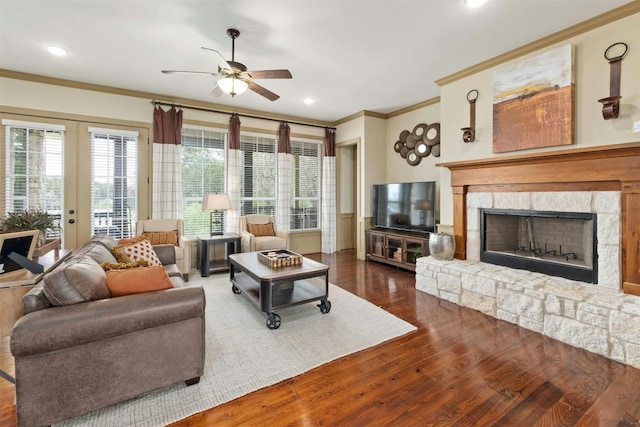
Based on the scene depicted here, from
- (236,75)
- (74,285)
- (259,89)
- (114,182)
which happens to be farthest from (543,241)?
(114,182)

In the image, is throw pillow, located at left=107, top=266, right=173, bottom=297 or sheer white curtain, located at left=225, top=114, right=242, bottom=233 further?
sheer white curtain, located at left=225, top=114, right=242, bottom=233

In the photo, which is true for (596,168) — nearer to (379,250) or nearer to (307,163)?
(379,250)

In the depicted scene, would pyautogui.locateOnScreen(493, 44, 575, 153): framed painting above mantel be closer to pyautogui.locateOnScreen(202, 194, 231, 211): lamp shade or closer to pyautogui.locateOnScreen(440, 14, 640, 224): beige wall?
pyautogui.locateOnScreen(440, 14, 640, 224): beige wall

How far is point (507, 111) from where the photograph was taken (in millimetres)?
3436

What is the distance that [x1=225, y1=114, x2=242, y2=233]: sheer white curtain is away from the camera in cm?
539

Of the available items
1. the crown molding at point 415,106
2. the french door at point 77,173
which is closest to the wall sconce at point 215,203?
the french door at point 77,173

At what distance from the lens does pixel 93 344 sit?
164 centimetres

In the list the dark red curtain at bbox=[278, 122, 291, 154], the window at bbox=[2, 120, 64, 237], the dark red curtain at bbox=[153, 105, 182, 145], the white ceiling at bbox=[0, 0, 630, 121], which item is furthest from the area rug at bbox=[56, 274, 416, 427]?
the dark red curtain at bbox=[278, 122, 291, 154]

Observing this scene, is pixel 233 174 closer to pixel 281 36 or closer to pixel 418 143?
pixel 281 36

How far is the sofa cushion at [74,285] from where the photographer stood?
1.65m

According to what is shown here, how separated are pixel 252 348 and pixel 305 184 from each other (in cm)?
439

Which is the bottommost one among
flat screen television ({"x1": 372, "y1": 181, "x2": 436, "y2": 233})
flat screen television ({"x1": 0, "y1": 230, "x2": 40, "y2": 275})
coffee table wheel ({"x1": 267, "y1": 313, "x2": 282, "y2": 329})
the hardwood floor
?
the hardwood floor

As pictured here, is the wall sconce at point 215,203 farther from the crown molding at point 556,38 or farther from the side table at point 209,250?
the crown molding at point 556,38

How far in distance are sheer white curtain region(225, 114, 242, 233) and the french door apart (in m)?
1.30
